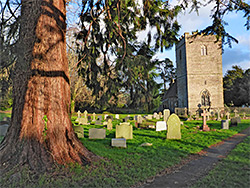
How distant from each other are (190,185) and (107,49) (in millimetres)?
5899

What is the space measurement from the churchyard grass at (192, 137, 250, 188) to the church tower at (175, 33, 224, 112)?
21.6 metres

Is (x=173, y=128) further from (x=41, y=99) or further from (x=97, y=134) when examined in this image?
(x=41, y=99)

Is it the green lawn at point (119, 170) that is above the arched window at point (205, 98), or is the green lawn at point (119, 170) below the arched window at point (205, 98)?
below

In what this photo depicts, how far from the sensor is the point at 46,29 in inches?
196

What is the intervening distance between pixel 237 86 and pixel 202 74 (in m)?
14.5

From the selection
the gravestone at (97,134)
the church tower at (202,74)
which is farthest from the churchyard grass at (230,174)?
the church tower at (202,74)

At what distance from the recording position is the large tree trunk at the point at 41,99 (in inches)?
177

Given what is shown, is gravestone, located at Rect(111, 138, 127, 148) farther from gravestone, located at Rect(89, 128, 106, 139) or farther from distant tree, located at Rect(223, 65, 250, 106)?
distant tree, located at Rect(223, 65, 250, 106)

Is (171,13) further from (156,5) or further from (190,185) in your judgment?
(190,185)

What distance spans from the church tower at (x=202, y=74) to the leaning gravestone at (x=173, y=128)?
60.0 ft

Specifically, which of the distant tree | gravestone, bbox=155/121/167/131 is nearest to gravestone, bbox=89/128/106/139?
gravestone, bbox=155/121/167/131

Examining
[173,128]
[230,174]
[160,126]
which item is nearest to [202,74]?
[160,126]

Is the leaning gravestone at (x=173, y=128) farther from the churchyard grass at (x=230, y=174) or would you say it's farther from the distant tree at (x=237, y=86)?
the distant tree at (x=237, y=86)

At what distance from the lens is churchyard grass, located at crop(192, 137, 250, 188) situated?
3995 millimetres
